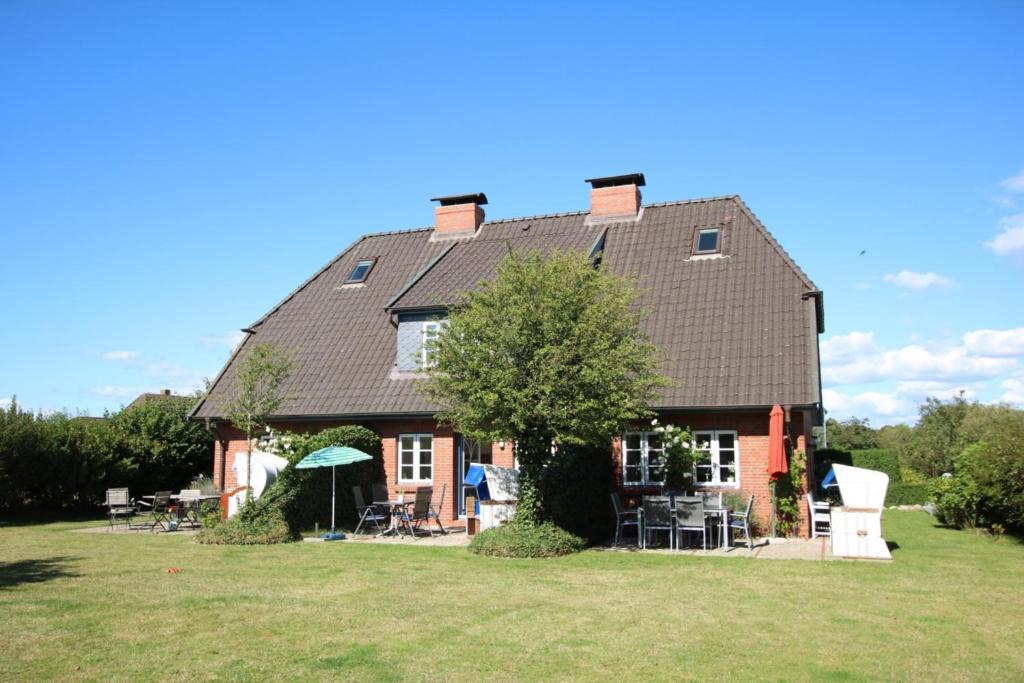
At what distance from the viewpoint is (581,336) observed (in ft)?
49.8

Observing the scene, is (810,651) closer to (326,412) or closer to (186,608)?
(186,608)

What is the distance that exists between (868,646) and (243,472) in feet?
52.6

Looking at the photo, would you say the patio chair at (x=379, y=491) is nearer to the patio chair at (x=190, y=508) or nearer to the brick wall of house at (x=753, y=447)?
the patio chair at (x=190, y=508)

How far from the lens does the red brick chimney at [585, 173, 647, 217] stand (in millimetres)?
25156

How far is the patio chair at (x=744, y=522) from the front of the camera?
51.5 ft

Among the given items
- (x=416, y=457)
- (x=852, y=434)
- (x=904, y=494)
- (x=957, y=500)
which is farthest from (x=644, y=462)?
(x=852, y=434)

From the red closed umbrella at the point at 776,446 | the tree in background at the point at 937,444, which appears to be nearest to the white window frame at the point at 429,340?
the red closed umbrella at the point at 776,446

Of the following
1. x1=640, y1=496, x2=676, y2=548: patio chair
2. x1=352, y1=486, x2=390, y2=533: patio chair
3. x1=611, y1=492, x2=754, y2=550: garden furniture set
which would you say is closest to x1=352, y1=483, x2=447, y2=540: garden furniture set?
x1=352, y1=486, x2=390, y2=533: patio chair

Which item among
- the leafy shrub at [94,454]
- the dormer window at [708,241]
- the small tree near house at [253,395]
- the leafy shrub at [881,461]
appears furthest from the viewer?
the leafy shrub at [881,461]

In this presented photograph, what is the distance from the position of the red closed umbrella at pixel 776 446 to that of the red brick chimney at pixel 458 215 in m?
13.6

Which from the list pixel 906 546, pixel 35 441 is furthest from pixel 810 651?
pixel 35 441

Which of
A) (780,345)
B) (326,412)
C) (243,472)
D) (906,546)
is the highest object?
(780,345)

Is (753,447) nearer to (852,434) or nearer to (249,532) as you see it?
(249,532)

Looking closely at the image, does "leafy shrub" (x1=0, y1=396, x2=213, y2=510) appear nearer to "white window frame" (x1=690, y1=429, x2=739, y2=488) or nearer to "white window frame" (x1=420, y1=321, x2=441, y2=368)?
"white window frame" (x1=420, y1=321, x2=441, y2=368)
